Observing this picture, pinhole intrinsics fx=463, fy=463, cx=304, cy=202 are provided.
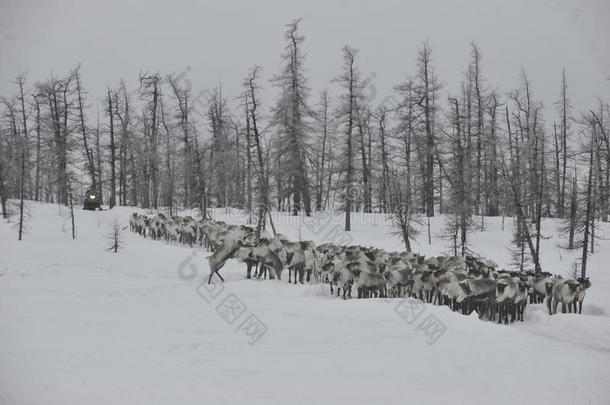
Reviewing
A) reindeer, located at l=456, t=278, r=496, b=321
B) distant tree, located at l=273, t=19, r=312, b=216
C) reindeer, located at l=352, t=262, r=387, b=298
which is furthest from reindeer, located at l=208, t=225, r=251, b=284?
distant tree, located at l=273, t=19, r=312, b=216

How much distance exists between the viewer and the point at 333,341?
9289mm

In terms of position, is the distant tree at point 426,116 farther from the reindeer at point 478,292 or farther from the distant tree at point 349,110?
the reindeer at point 478,292

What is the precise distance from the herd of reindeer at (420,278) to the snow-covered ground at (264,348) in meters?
0.77

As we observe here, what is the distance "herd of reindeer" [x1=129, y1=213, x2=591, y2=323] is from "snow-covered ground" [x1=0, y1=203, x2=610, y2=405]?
770 mm

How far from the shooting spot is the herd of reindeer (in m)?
13.8

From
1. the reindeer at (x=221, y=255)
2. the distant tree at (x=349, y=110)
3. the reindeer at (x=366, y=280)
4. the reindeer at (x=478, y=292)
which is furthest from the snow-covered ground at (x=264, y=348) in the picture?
the distant tree at (x=349, y=110)

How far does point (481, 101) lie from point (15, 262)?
34.7 meters

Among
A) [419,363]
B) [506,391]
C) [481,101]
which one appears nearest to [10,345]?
[419,363]

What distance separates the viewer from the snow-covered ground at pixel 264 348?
650 cm

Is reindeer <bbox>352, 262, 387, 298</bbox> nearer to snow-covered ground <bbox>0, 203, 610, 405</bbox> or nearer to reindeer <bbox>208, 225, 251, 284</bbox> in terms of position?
snow-covered ground <bbox>0, 203, 610, 405</bbox>

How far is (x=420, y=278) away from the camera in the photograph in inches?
599

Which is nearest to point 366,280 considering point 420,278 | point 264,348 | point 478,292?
point 420,278

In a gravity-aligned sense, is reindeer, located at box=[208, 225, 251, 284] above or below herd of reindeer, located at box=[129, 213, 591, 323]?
above

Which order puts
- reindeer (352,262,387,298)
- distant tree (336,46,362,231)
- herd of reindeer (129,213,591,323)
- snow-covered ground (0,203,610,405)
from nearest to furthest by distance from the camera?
snow-covered ground (0,203,610,405), herd of reindeer (129,213,591,323), reindeer (352,262,387,298), distant tree (336,46,362,231)
